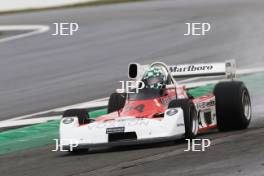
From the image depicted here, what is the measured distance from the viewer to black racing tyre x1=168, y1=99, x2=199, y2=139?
43.5ft

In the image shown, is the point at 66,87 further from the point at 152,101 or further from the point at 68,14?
the point at 68,14

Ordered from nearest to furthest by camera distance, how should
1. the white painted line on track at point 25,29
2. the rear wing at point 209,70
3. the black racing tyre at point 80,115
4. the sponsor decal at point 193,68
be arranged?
the black racing tyre at point 80,115 < the rear wing at point 209,70 < the sponsor decal at point 193,68 < the white painted line on track at point 25,29

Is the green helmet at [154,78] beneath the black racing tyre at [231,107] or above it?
above

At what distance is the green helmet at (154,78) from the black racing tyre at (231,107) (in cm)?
89

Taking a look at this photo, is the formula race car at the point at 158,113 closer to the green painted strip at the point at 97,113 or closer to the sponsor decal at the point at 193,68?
the sponsor decal at the point at 193,68

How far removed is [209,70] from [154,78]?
1.25 m

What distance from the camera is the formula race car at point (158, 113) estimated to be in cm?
1309

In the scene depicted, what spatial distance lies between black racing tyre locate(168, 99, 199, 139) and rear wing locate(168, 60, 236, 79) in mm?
1694

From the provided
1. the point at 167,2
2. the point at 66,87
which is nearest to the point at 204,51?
the point at 66,87

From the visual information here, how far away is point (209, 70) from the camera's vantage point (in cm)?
1527

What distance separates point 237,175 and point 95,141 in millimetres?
3160

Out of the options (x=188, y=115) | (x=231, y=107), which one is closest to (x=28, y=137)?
(x=231, y=107)

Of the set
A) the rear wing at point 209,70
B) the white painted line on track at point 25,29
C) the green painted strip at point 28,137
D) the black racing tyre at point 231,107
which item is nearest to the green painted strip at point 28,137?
the green painted strip at point 28,137

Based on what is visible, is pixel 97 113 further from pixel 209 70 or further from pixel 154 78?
pixel 154 78
